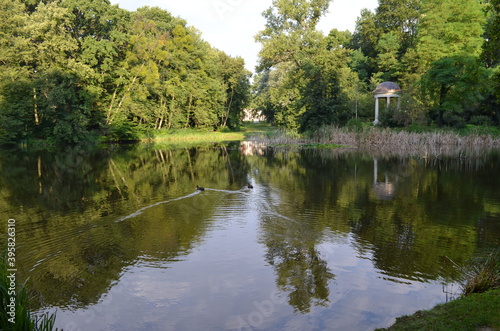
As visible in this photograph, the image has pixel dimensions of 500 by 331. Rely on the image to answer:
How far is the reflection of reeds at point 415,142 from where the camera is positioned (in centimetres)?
2902

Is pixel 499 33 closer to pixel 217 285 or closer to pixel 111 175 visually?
pixel 217 285

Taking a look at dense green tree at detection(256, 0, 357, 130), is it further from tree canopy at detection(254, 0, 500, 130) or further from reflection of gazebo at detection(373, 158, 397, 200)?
reflection of gazebo at detection(373, 158, 397, 200)

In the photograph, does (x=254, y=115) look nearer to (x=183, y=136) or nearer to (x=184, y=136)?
(x=184, y=136)

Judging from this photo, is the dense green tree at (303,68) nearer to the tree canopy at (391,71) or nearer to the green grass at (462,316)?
the tree canopy at (391,71)

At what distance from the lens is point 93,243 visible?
891 cm

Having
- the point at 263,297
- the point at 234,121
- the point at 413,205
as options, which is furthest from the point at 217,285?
the point at 234,121

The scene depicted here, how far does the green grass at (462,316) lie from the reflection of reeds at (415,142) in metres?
23.9

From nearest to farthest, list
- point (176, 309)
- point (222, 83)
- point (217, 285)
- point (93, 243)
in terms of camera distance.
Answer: point (176, 309) < point (217, 285) < point (93, 243) < point (222, 83)

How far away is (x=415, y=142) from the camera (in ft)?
100

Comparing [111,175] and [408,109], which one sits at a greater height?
[408,109]

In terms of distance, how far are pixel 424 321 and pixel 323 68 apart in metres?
35.8

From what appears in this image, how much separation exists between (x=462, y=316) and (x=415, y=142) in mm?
28186

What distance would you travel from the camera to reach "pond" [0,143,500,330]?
595cm

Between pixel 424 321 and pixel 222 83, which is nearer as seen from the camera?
pixel 424 321
